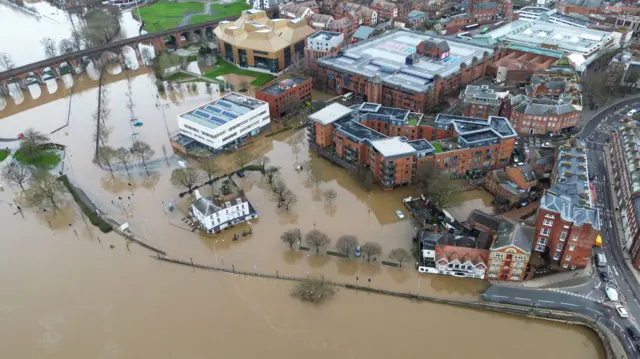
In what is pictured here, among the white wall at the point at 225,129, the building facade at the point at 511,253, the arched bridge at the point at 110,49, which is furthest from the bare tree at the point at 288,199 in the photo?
the arched bridge at the point at 110,49

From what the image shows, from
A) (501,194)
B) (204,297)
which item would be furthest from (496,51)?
(204,297)

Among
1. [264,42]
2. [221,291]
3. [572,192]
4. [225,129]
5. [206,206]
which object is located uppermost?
[264,42]

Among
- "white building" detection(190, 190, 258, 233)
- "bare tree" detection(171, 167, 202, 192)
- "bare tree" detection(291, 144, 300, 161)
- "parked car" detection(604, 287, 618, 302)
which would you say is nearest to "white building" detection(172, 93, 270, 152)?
"bare tree" detection(291, 144, 300, 161)

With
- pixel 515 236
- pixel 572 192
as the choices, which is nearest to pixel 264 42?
pixel 572 192

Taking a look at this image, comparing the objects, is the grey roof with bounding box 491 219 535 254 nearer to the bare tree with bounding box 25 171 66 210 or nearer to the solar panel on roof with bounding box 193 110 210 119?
the solar panel on roof with bounding box 193 110 210 119

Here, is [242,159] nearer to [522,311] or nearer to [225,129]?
[225,129]

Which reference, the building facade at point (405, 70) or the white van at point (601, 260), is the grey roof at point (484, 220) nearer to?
the white van at point (601, 260)

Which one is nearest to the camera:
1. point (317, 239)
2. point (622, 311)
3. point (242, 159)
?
point (622, 311)
